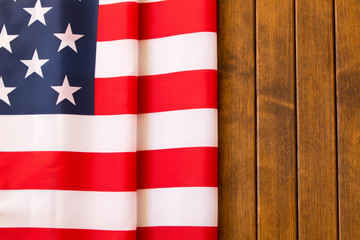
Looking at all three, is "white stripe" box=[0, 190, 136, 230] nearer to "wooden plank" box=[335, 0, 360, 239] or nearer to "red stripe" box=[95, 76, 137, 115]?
"red stripe" box=[95, 76, 137, 115]

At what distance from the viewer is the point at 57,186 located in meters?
1.04

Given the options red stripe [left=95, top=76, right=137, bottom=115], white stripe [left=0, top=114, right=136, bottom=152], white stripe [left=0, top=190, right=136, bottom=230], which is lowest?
white stripe [left=0, top=190, right=136, bottom=230]

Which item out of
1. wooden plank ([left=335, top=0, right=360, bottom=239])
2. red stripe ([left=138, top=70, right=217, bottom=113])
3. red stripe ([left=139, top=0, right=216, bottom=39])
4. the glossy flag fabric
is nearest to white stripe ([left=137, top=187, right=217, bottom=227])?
the glossy flag fabric

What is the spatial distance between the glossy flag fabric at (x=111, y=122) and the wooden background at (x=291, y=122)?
0.07 m

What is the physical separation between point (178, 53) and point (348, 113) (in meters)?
0.49

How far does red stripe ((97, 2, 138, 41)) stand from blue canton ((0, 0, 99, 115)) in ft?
0.10

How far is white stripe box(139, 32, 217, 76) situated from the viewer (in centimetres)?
104

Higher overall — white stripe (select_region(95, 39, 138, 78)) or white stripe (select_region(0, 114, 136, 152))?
white stripe (select_region(95, 39, 138, 78))

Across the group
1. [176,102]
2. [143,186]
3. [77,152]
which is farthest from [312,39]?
[77,152]

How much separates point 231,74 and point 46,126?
1.83 ft

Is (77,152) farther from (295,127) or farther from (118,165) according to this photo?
(295,127)

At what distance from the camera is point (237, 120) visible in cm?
104

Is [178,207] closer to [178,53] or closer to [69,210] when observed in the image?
[69,210]

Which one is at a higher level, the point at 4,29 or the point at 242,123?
the point at 4,29
